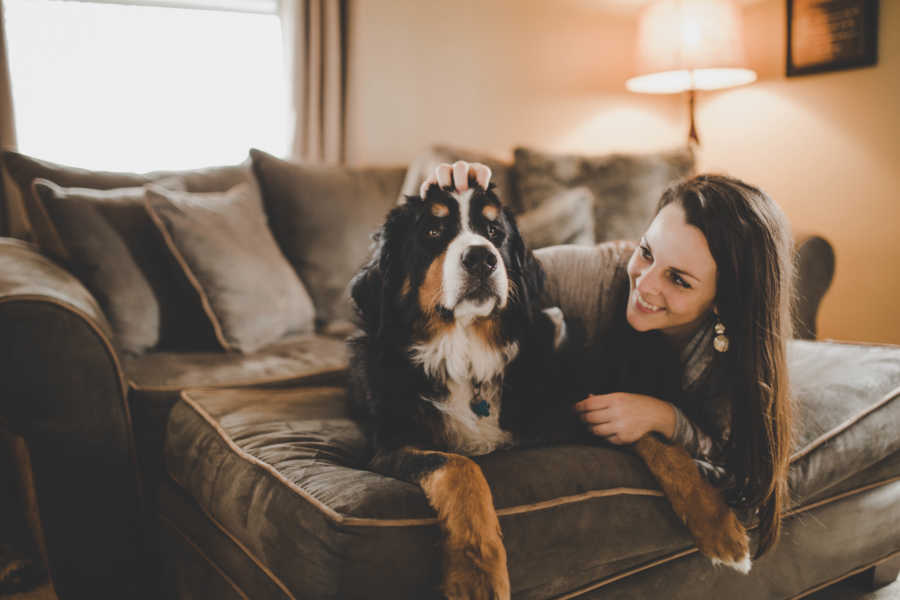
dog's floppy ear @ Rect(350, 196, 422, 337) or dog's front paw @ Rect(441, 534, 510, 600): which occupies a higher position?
dog's floppy ear @ Rect(350, 196, 422, 337)

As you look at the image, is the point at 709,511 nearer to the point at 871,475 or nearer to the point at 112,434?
the point at 871,475

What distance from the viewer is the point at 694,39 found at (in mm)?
3197

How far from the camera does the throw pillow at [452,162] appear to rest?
274 centimetres

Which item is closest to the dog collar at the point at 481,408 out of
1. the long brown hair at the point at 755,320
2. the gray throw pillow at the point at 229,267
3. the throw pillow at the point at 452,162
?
the long brown hair at the point at 755,320

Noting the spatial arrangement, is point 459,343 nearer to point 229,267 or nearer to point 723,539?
point 723,539

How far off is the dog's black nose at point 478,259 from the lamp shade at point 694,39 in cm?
239

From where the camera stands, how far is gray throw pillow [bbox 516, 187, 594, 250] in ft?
8.34

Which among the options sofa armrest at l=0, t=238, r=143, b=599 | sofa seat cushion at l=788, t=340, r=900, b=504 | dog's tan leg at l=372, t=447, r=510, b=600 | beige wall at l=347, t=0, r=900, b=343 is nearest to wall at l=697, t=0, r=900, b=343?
beige wall at l=347, t=0, r=900, b=343

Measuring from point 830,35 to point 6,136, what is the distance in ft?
12.4

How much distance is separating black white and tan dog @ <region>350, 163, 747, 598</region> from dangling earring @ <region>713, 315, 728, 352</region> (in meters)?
0.26

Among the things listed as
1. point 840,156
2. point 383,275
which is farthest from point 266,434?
point 840,156

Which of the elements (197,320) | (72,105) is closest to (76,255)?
(197,320)

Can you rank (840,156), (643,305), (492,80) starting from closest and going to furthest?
(643,305) → (840,156) → (492,80)

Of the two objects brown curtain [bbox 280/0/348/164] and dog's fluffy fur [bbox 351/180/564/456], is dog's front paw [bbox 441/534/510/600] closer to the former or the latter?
dog's fluffy fur [bbox 351/180/564/456]
